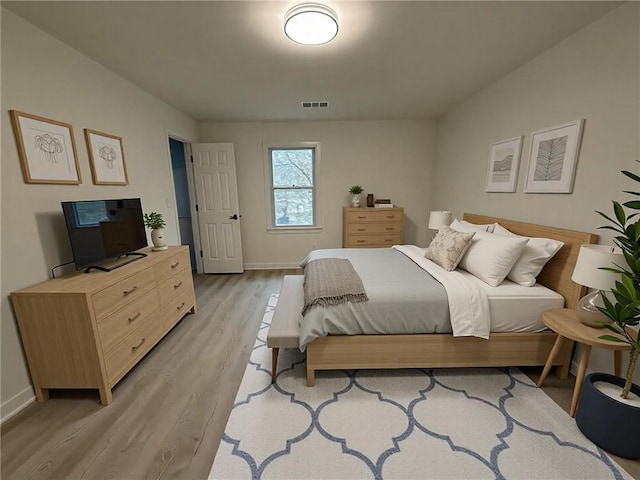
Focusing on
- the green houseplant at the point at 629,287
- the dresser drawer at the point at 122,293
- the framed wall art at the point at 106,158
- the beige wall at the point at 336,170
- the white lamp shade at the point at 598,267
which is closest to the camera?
the green houseplant at the point at 629,287

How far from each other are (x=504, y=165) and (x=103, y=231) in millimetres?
3646

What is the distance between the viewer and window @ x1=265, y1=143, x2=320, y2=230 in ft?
14.4

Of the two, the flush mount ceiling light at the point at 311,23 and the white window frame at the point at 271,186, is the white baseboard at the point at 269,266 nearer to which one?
the white window frame at the point at 271,186

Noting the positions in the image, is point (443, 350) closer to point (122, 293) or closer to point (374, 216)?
point (122, 293)

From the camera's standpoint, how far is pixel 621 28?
1.62 m

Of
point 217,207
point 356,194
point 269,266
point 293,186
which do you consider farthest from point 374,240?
point 217,207

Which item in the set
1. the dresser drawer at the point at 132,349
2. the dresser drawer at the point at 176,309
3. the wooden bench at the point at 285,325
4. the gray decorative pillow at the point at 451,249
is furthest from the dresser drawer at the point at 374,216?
the dresser drawer at the point at 132,349

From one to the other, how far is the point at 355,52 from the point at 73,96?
2222 mm

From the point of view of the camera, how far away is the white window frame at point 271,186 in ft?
14.1

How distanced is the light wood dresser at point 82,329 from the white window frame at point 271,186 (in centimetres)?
267

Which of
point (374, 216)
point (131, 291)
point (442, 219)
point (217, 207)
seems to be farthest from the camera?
point (217, 207)

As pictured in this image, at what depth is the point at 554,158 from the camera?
6.84 ft

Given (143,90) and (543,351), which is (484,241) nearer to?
(543,351)

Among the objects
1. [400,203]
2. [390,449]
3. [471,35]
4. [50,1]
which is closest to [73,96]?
[50,1]
